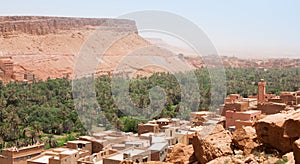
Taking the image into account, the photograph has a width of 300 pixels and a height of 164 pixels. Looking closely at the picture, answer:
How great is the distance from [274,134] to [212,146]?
88cm

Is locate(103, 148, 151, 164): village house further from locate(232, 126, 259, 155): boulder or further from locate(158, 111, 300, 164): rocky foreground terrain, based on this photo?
locate(232, 126, 259, 155): boulder

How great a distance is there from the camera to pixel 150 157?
444 inches

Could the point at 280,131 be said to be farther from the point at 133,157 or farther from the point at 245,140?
the point at 133,157

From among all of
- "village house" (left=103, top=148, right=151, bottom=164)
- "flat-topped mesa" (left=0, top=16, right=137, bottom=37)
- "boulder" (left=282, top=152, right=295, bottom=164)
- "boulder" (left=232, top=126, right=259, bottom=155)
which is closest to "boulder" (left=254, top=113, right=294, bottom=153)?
"boulder" (left=232, top=126, right=259, bottom=155)

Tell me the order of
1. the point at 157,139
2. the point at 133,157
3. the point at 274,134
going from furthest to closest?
1. the point at 157,139
2. the point at 133,157
3. the point at 274,134

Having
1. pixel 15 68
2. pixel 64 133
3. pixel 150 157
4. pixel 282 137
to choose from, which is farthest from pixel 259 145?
pixel 15 68

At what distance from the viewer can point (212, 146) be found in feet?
18.9

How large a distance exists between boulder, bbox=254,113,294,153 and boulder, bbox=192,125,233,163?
19.8 inches

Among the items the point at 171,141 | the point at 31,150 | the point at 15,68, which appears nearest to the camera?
the point at 171,141

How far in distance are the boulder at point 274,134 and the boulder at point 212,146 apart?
50cm

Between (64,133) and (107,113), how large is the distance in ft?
9.06

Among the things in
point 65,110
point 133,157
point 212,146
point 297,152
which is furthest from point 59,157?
point 65,110

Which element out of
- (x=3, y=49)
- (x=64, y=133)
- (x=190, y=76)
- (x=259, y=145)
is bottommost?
(x=64, y=133)

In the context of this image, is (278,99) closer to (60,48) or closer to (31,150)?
(31,150)
